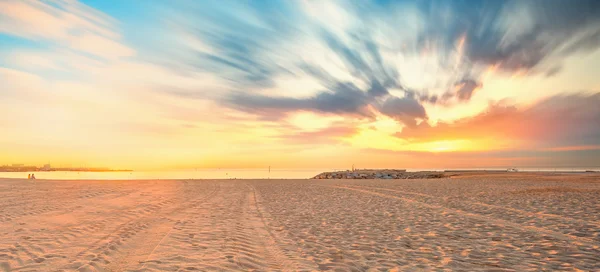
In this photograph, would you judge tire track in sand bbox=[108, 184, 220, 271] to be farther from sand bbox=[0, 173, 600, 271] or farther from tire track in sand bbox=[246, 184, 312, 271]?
tire track in sand bbox=[246, 184, 312, 271]

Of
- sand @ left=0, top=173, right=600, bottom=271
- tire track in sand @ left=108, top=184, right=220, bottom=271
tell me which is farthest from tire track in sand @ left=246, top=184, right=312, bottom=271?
tire track in sand @ left=108, top=184, right=220, bottom=271

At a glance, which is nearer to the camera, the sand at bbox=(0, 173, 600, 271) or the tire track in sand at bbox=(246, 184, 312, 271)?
the tire track in sand at bbox=(246, 184, 312, 271)

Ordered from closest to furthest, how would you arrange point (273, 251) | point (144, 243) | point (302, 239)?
point (273, 251) < point (144, 243) < point (302, 239)

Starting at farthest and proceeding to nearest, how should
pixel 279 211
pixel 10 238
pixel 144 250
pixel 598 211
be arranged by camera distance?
pixel 279 211 < pixel 598 211 < pixel 10 238 < pixel 144 250

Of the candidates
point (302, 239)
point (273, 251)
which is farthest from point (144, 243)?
point (302, 239)

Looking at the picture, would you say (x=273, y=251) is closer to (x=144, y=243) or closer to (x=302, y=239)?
(x=302, y=239)

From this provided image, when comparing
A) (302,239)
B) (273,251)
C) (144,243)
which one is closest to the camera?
(273,251)

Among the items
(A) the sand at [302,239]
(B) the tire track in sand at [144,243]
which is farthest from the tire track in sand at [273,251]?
(B) the tire track in sand at [144,243]

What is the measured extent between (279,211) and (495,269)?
11.9 metres

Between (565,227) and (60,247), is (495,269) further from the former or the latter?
(60,247)

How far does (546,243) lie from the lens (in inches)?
392

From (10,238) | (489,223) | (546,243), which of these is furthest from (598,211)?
(10,238)

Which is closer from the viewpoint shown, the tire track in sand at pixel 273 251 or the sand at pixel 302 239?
the tire track in sand at pixel 273 251

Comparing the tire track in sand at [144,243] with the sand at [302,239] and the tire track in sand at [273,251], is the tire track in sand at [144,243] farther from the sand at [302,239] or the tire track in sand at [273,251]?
the tire track in sand at [273,251]
